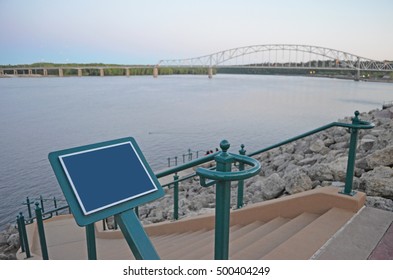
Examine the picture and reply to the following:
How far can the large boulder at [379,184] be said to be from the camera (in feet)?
9.74

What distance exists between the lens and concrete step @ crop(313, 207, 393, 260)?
2.08m

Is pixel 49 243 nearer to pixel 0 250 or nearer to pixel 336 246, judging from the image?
pixel 0 250

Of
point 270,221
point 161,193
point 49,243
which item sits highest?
point 161,193

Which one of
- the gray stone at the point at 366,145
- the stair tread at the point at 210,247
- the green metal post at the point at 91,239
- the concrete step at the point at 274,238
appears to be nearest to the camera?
the green metal post at the point at 91,239

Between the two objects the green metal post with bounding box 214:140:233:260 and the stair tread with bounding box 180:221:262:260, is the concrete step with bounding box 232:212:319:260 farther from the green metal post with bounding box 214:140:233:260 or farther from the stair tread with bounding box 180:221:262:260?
the green metal post with bounding box 214:140:233:260

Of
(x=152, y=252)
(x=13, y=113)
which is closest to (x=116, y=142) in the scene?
(x=152, y=252)

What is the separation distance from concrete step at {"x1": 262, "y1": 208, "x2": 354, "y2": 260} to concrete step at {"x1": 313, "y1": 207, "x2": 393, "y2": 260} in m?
0.06

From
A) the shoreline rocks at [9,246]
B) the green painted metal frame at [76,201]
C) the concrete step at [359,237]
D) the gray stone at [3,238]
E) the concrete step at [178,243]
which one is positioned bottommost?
the gray stone at [3,238]

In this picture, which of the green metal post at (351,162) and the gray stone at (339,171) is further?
the gray stone at (339,171)

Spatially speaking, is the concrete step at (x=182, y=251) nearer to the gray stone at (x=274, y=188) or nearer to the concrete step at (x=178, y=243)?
the concrete step at (x=178, y=243)

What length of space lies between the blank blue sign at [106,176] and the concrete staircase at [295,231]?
1.26 m

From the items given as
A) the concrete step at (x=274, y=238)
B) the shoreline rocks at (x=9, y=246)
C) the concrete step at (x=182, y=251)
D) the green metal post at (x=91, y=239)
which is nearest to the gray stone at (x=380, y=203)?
the concrete step at (x=274, y=238)
